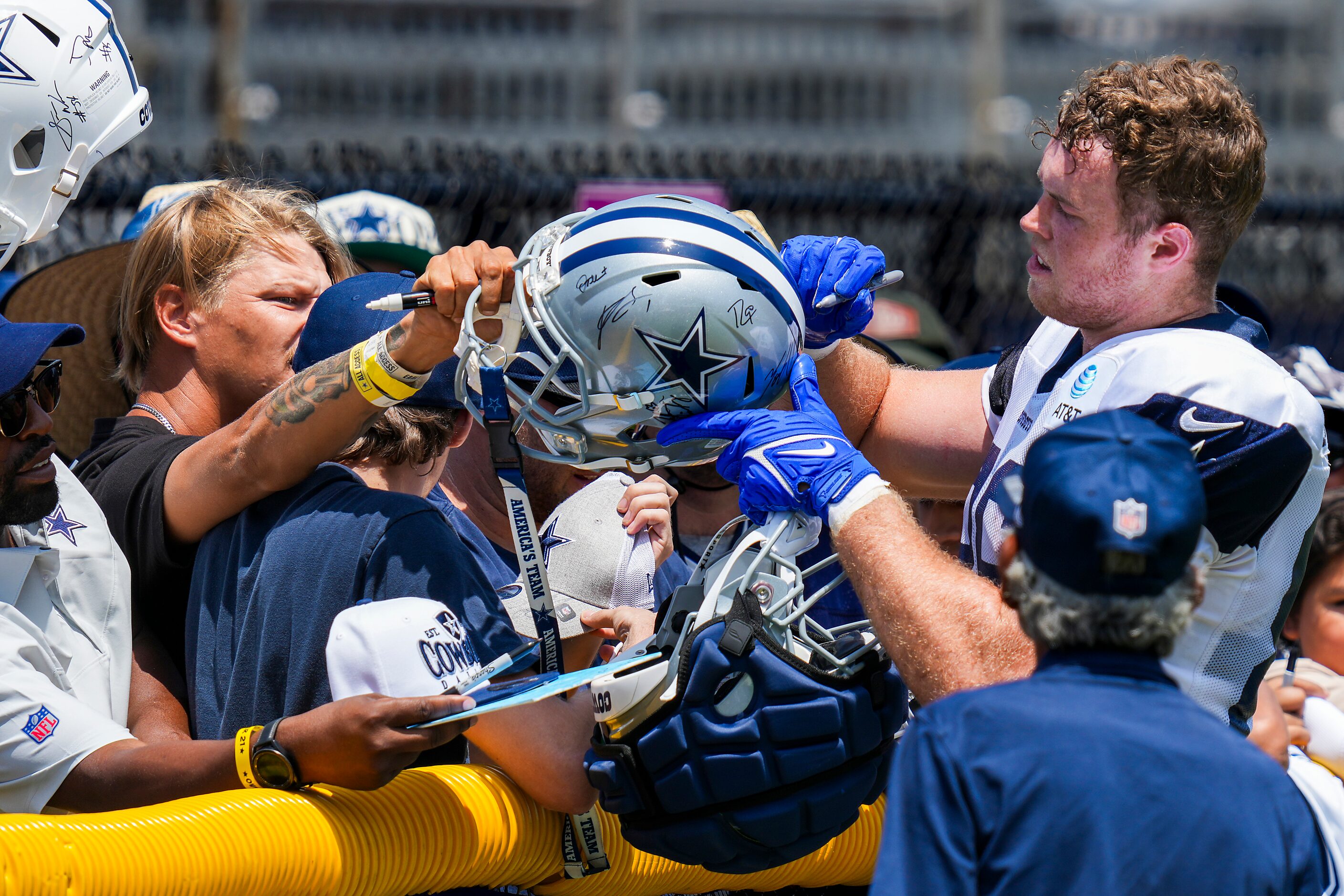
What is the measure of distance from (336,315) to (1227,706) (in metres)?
1.70

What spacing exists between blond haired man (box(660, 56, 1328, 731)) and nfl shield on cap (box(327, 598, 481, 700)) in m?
0.46

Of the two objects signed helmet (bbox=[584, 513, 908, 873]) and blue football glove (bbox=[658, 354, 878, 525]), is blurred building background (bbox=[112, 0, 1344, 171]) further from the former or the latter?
signed helmet (bbox=[584, 513, 908, 873])

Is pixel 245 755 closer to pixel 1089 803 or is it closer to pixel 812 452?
pixel 812 452

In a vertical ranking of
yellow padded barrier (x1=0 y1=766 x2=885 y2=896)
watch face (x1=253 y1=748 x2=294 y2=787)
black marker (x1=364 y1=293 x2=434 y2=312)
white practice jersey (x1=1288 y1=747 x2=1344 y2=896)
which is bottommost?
white practice jersey (x1=1288 y1=747 x2=1344 y2=896)

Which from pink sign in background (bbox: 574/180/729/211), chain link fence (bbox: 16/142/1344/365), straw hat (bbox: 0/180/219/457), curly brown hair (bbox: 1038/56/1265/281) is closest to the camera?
curly brown hair (bbox: 1038/56/1265/281)

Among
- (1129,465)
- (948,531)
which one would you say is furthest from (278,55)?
(1129,465)

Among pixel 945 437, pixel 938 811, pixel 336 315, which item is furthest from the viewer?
pixel 945 437

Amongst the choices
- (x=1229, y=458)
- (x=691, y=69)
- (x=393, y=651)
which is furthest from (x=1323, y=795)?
(x=691, y=69)

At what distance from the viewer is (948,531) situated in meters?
4.12

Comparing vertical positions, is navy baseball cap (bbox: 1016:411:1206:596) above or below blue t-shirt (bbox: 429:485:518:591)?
above

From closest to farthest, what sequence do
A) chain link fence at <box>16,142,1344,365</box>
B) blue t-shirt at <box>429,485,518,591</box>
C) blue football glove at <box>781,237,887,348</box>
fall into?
blue football glove at <box>781,237,887,348</box> < blue t-shirt at <box>429,485,518,591</box> < chain link fence at <box>16,142,1344,365</box>

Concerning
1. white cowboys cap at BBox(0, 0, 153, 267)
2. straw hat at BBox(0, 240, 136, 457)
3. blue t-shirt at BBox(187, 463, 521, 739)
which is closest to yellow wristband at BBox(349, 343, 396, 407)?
blue t-shirt at BBox(187, 463, 521, 739)

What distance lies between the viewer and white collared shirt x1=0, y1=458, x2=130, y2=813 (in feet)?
6.75

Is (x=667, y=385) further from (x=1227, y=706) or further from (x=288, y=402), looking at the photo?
(x=1227, y=706)
